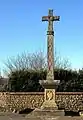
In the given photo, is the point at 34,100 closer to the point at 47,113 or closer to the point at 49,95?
the point at 49,95

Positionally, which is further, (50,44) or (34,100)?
(34,100)

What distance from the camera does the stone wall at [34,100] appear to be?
971 inches

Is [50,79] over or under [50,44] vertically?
under

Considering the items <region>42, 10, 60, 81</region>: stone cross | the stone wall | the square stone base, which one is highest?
<region>42, 10, 60, 81</region>: stone cross

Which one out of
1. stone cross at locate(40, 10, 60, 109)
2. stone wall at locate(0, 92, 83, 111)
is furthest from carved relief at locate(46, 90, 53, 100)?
stone wall at locate(0, 92, 83, 111)

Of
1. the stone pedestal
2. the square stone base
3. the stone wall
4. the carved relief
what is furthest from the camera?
the stone wall

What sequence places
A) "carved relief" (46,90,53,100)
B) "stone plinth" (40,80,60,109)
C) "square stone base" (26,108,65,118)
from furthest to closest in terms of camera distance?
"carved relief" (46,90,53,100) < "stone plinth" (40,80,60,109) < "square stone base" (26,108,65,118)

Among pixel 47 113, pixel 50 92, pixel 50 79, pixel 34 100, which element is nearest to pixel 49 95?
pixel 50 92

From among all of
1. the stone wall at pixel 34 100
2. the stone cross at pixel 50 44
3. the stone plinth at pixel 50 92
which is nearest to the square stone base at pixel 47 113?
the stone plinth at pixel 50 92

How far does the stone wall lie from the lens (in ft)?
80.9

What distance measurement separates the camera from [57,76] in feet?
88.1

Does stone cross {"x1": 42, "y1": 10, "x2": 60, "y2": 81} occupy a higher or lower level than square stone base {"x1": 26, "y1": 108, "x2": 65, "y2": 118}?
higher

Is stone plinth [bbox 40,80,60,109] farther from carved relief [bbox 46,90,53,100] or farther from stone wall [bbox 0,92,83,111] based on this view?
stone wall [bbox 0,92,83,111]

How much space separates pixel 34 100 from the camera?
25000 millimetres
